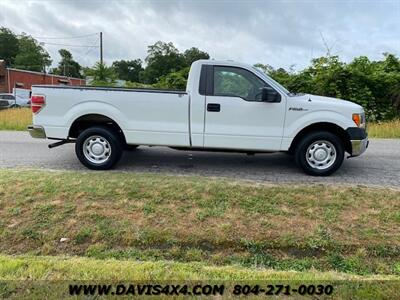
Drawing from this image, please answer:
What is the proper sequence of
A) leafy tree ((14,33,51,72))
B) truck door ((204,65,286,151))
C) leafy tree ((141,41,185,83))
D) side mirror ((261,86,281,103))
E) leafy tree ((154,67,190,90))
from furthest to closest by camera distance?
leafy tree ((14,33,51,72)), leafy tree ((141,41,185,83)), leafy tree ((154,67,190,90)), truck door ((204,65,286,151)), side mirror ((261,86,281,103))

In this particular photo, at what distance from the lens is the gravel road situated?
5.91 meters

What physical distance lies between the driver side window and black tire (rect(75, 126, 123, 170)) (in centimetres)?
193

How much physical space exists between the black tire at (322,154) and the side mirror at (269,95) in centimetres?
84

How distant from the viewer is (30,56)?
73438 millimetres

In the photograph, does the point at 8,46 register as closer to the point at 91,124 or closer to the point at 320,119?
the point at 91,124

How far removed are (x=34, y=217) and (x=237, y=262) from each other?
254 cm

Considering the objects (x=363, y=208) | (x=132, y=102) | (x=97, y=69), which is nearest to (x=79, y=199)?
(x=132, y=102)

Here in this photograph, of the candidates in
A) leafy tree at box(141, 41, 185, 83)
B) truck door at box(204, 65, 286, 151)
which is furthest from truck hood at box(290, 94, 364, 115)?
leafy tree at box(141, 41, 185, 83)

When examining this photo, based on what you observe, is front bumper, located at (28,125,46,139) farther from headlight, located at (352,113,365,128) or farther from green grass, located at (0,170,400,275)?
headlight, located at (352,113,365,128)

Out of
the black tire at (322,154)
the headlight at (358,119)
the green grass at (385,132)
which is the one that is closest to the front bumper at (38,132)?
the black tire at (322,154)

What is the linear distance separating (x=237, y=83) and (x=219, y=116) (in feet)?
2.06

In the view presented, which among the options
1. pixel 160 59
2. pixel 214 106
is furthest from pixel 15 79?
pixel 214 106

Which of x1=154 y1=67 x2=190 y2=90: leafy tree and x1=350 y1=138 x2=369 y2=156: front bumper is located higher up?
x1=154 y1=67 x2=190 y2=90: leafy tree

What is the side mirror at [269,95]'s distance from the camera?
5.67m
